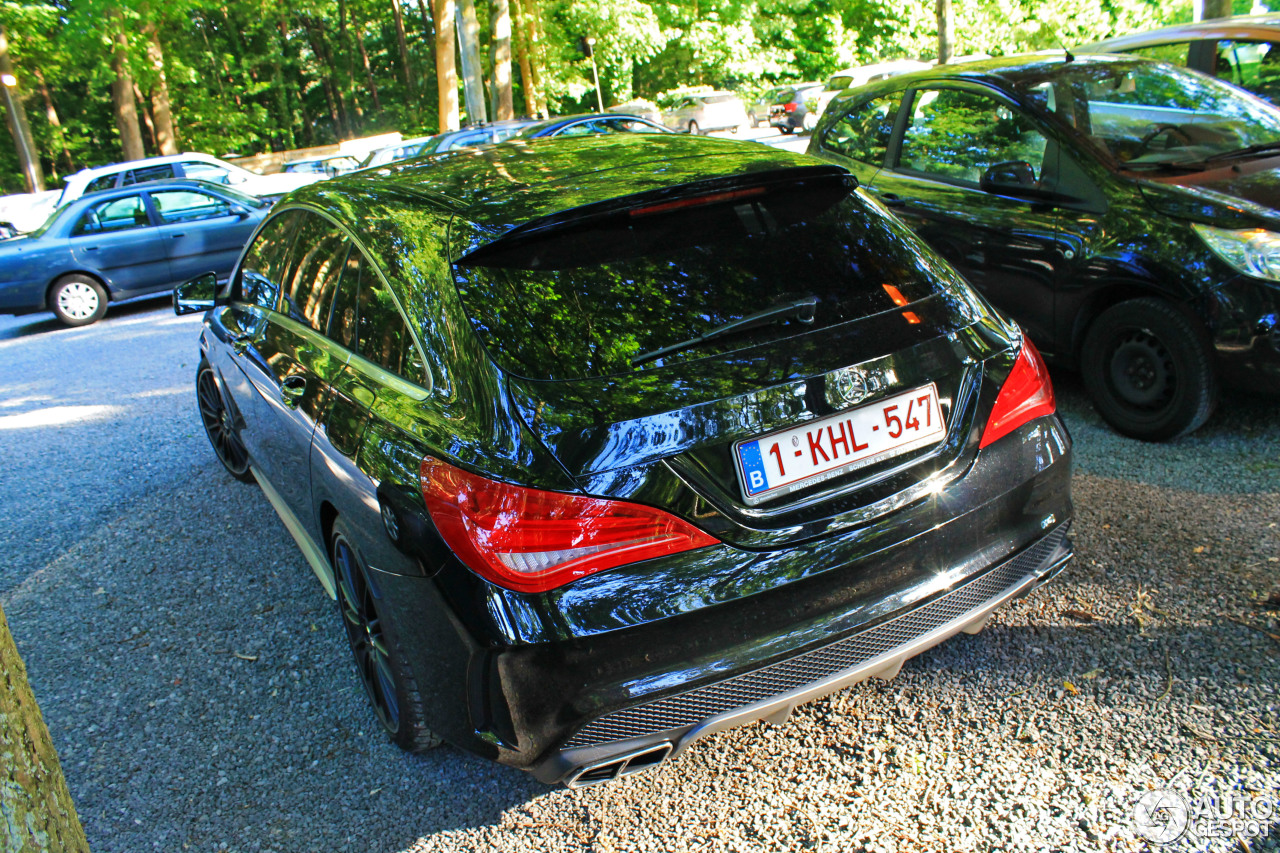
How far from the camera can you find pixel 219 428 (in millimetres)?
5258

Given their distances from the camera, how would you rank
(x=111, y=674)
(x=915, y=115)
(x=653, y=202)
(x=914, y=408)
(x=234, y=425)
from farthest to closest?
1. (x=915, y=115)
2. (x=234, y=425)
3. (x=111, y=674)
4. (x=653, y=202)
5. (x=914, y=408)

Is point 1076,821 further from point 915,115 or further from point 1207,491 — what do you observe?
point 915,115

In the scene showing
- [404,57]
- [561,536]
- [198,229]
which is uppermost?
[404,57]

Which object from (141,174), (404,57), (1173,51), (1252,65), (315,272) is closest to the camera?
(315,272)

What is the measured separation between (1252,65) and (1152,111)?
2.28 metres

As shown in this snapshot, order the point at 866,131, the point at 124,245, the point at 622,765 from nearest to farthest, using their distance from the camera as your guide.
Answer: the point at 622,765
the point at 866,131
the point at 124,245

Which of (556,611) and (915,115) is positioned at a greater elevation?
(915,115)

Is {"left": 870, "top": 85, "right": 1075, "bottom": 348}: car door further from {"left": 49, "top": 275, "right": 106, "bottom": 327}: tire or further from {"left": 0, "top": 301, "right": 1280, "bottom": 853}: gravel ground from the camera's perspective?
{"left": 49, "top": 275, "right": 106, "bottom": 327}: tire

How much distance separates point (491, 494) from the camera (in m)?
2.06

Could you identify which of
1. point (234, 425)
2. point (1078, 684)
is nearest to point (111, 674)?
point (234, 425)

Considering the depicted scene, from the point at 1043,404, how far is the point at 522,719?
1606 mm

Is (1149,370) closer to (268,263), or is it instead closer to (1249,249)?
(1249,249)

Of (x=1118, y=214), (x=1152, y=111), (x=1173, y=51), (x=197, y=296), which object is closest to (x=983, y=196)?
(x=1118, y=214)

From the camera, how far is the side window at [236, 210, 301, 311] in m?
3.67
